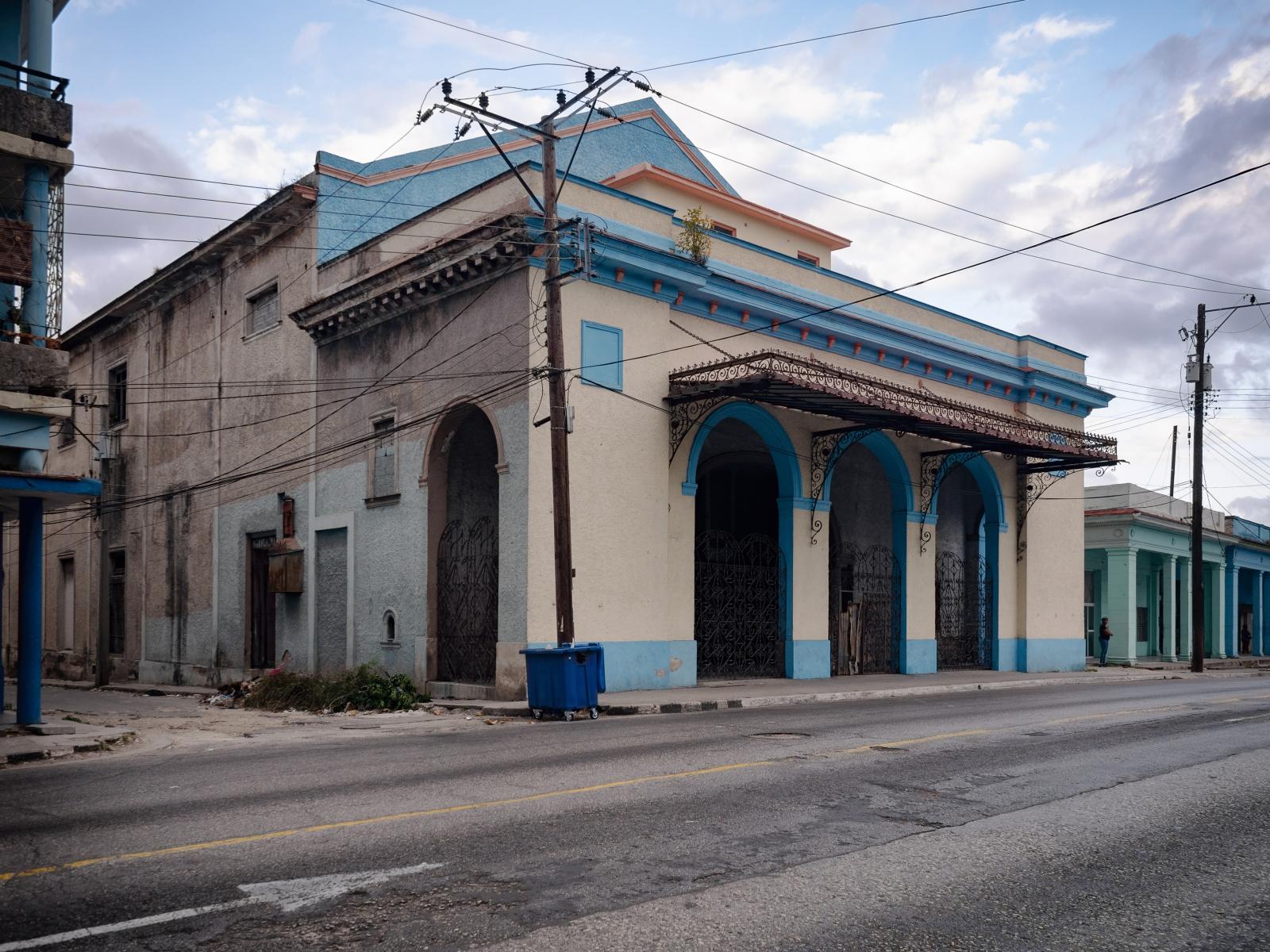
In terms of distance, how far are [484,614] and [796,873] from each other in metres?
14.1

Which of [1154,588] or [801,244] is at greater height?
[801,244]

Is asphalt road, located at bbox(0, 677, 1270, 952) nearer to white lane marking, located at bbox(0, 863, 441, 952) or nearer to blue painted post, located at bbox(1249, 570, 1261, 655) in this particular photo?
white lane marking, located at bbox(0, 863, 441, 952)

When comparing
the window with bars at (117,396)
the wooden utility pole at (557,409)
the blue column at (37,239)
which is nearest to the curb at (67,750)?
the blue column at (37,239)

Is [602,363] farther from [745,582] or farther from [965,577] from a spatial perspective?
[965,577]

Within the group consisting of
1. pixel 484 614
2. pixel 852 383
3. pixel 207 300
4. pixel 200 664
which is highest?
pixel 207 300

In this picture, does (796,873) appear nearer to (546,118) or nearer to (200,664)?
(546,118)

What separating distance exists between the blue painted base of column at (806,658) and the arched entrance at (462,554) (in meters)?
6.36

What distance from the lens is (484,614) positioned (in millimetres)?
19438

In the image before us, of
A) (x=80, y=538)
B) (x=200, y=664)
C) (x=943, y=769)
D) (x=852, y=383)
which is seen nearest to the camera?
(x=943, y=769)

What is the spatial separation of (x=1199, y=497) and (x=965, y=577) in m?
8.38

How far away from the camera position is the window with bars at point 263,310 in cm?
2562

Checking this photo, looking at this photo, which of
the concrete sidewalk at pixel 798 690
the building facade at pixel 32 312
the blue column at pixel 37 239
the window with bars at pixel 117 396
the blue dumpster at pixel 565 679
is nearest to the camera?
the building facade at pixel 32 312

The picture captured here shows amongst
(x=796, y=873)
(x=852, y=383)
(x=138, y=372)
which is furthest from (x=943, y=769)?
(x=138, y=372)

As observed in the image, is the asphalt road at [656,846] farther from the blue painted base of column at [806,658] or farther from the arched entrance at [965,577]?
the arched entrance at [965,577]
